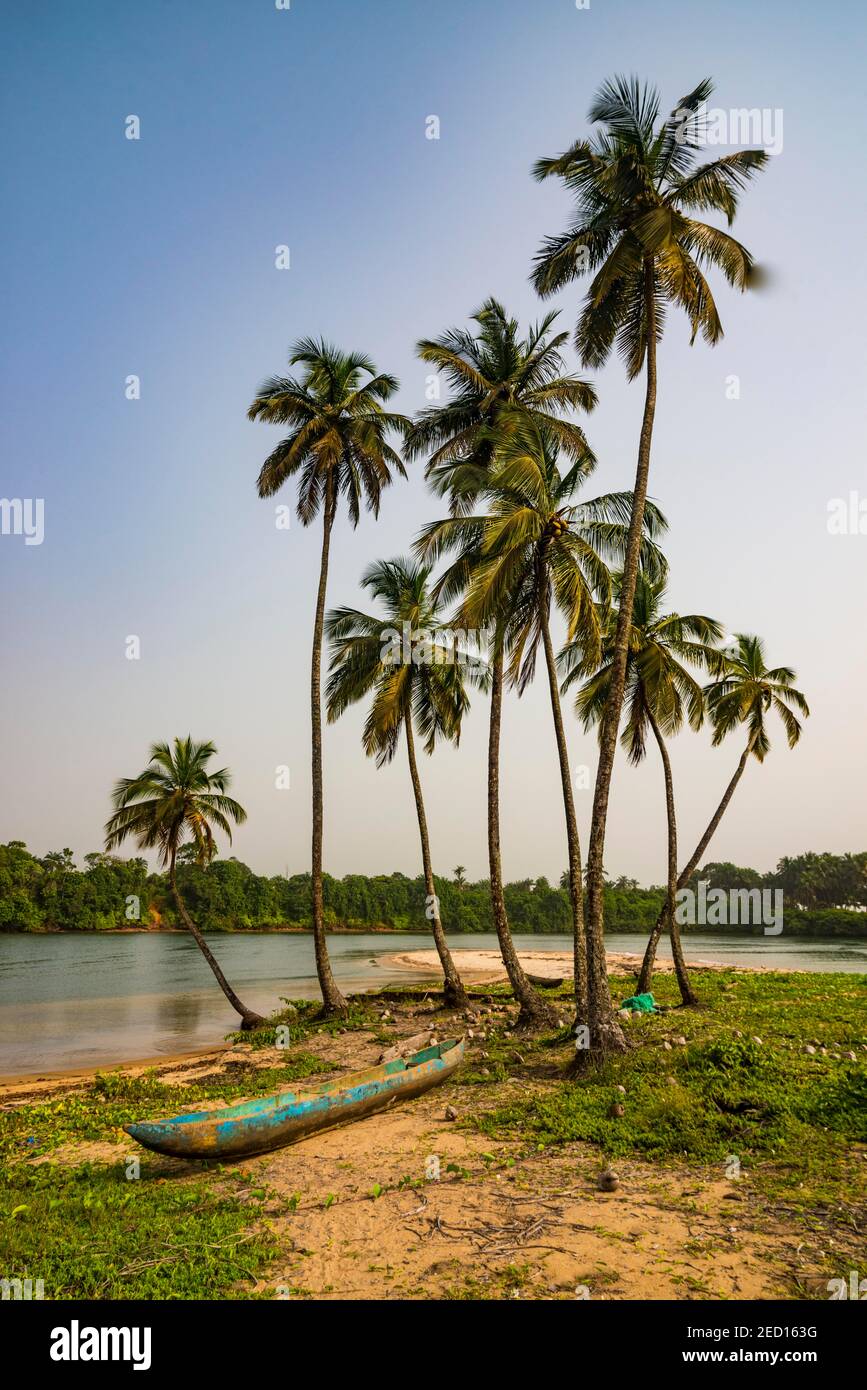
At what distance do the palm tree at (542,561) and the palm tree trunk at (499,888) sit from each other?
760 millimetres

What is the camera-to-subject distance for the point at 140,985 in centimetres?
4134

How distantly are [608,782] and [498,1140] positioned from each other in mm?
6087

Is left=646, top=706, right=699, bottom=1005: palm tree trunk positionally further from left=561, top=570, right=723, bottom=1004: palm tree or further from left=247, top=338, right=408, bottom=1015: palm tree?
left=247, top=338, right=408, bottom=1015: palm tree

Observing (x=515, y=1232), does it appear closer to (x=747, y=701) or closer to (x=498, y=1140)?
(x=498, y=1140)

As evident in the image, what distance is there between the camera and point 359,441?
2208 cm

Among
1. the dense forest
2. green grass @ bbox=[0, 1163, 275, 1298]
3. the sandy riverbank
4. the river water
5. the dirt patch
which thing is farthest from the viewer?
the dense forest

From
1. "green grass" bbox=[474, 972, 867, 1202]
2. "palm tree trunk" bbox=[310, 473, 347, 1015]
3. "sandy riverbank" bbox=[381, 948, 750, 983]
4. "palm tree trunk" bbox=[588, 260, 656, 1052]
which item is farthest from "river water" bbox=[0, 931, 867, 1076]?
"green grass" bbox=[474, 972, 867, 1202]

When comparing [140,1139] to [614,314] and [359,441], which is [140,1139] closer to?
[614,314]

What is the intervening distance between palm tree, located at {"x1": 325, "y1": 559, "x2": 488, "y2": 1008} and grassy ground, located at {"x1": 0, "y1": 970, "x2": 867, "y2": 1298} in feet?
32.5

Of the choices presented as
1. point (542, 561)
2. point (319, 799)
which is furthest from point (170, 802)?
point (542, 561)

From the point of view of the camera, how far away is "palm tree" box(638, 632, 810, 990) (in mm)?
23891
